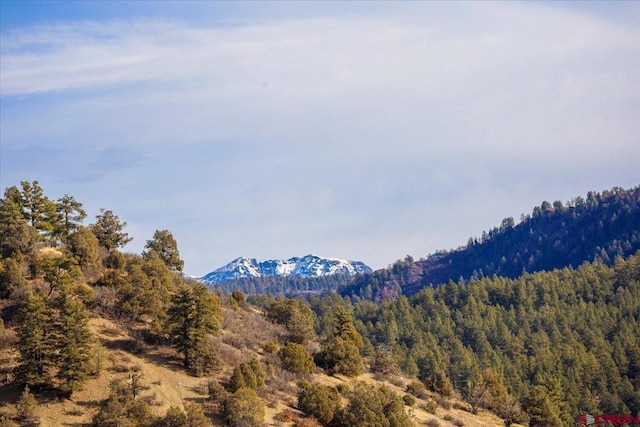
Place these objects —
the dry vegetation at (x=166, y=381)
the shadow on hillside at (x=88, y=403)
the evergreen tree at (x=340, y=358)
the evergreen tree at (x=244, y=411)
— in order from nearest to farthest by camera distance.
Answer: the dry vegetation at (x=166, y=381), the shadow on hillside at (x=88, y=403), the evergreen tree at (x=244, y=411), the evergreen tree at (x=340, y=358)

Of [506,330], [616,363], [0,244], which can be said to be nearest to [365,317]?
[506,330]

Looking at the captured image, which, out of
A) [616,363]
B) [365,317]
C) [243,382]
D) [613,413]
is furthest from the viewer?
[365,317]

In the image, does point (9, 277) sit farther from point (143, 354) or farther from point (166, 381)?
point (166, 381)

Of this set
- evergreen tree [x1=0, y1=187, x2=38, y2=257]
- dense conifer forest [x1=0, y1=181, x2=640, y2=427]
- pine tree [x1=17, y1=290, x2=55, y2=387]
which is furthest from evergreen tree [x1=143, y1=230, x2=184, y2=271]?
pine tree [x1=17, y1=290, x2=55, y2=387]

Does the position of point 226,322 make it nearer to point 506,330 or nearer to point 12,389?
point 12,389

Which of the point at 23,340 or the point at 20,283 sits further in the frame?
the point at 20,283

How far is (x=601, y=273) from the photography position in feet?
542

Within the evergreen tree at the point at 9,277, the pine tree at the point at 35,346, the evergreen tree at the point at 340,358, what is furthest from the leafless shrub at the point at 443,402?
the evergreen tree at the point at 9,277

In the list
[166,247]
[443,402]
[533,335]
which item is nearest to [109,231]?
[166,247]

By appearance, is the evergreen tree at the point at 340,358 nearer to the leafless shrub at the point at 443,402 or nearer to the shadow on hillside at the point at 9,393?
the leafless shrub at the point at 443,402

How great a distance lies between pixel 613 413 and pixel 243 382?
80.6 meters

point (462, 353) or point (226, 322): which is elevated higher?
point (226, 322)

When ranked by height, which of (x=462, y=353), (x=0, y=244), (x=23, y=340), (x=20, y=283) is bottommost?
(x=462, y=353)

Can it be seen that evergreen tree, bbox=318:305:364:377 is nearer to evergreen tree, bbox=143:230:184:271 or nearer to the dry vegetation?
the dry vegetation
